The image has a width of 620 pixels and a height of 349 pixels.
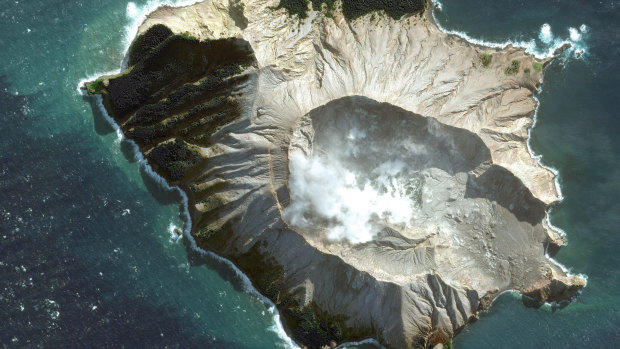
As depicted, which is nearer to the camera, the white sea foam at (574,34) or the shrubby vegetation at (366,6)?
the shrubby vegetation at (366,6)

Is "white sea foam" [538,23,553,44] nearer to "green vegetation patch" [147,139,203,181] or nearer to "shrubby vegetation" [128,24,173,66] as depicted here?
"green vegetation patch" [147,139,203,181]

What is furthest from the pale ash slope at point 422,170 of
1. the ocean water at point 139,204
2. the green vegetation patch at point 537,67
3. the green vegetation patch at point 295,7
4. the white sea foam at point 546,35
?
the white sea foam at point 546,35

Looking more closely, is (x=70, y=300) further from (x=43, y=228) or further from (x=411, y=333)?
(x=411, y=333)

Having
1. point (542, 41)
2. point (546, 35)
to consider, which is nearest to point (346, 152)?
point (542, 41)

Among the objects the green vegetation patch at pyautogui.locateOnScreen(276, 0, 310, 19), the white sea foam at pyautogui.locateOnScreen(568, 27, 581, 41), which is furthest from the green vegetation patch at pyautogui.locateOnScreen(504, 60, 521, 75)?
the green vegetation patch at pyautogui.locateOnScreen(276, 0, 310, 19)

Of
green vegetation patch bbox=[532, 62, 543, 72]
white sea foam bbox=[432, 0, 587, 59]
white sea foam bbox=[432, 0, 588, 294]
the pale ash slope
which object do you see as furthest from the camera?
white sea foam bbox=[432, 0, 587, 59]

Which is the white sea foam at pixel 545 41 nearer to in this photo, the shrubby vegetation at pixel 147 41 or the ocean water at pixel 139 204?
the ocean water at pixel 139 204

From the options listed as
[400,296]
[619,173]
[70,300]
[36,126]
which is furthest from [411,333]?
[36,126]
